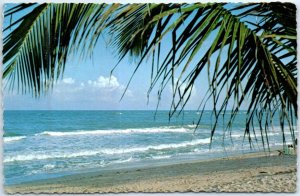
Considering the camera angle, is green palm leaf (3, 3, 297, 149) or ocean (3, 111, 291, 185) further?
ocean (3, 111, 291, 185)

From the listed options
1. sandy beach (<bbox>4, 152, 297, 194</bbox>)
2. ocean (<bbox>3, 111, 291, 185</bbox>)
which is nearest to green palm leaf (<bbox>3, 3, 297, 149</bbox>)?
ocean (<bbox>3, 111, 291, 185</bbox>)

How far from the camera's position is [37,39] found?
157cm

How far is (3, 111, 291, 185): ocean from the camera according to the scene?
7.53ft

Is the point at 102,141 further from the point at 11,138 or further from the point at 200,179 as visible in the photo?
the point at 200,179

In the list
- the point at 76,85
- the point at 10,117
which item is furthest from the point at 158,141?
the point at 10,117

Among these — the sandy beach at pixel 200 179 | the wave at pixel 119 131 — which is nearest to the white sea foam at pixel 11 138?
the wave at pixel 119 131

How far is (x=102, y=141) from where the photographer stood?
2.35 meters

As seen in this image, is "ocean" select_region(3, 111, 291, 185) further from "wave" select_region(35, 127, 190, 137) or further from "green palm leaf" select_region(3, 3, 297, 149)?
"green palm leaf" select_region(3, 3, 297, 149)

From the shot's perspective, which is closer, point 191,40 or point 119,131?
point 191,40

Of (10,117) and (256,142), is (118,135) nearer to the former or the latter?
(10,117)

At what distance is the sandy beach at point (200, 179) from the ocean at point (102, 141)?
0.05 metres

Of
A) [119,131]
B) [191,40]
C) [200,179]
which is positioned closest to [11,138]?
[119,131]

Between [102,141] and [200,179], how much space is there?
629 mm

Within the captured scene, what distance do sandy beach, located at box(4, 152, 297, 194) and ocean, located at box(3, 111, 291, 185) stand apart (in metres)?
0.05
